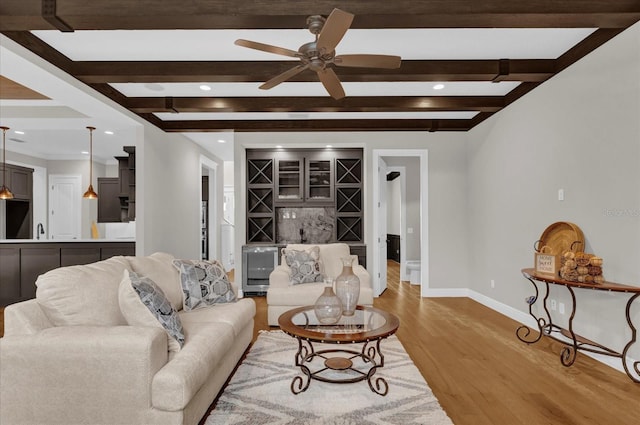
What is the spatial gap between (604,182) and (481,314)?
2.34 m

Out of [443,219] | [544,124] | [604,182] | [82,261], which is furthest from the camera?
[443,219]

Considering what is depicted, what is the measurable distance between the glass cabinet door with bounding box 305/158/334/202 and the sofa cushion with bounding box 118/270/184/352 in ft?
13.7

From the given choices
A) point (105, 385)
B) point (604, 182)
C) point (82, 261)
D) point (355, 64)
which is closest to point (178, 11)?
point (355, 64)

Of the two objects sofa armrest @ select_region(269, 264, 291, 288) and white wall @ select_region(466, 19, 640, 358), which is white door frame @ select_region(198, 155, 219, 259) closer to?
sofa armrest @ select_region(269, 264, 291, 288)

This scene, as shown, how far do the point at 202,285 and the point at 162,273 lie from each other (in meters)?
0.35

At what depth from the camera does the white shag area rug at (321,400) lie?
2219 millimetres

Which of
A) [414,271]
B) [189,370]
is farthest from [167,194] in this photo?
[414,271]

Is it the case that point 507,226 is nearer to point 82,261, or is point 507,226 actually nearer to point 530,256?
point 530,256

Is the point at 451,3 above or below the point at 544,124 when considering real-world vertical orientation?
above

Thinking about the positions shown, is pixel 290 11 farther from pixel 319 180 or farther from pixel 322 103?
pixel 319 180

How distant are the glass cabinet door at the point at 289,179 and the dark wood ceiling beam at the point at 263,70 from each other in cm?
268

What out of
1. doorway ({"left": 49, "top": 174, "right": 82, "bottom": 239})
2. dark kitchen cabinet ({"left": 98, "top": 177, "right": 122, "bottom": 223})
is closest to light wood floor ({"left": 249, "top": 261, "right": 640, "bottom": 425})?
dark kitchen cabinet ({"left": 98, "top": 177, "right": 122, "bottom": 223})

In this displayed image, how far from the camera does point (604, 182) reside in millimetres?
3107

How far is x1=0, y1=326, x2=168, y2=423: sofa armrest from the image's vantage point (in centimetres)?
181
